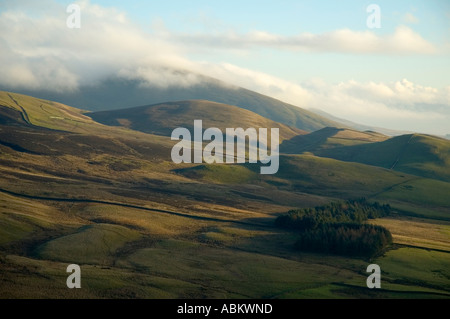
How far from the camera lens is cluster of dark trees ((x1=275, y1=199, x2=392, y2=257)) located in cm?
8656

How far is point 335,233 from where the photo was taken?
89.9 meters

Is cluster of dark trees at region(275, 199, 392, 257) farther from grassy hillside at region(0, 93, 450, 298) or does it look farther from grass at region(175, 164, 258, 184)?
grass at region(175, 164, 258, 184)

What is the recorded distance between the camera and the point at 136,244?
85250mm

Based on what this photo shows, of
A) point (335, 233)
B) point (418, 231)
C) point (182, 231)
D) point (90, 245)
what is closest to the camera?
point (90, 245)

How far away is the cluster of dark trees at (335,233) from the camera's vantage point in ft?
284

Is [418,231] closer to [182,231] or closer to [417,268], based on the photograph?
[417,268]

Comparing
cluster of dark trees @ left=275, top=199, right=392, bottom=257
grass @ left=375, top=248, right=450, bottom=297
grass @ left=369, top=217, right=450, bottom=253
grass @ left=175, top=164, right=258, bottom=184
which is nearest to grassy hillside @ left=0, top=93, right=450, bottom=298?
grass @ left=375, top=248, right=450, bottom=297

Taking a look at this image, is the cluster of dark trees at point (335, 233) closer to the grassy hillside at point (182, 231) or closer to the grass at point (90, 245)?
the grassy hillside at point (182, 231)

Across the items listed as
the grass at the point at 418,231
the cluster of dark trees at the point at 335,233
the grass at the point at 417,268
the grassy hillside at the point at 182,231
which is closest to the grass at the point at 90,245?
the grassy hillside at the point at 182,231

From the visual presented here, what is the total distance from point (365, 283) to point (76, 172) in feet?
360

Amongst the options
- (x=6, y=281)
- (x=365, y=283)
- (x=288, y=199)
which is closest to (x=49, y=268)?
(x=6, y=281)

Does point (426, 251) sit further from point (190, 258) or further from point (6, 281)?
point (6, 281)

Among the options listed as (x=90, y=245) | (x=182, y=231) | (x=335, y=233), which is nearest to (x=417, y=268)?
(x=335, y=233)
